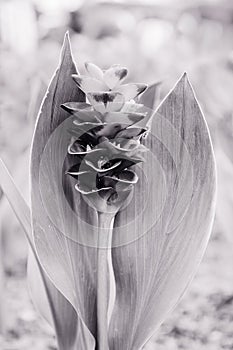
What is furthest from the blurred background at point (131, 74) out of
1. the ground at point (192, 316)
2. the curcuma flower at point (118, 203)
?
the curcuma flower at point (118, 203)

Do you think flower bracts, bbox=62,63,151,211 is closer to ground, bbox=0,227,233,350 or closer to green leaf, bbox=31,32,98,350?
green leaf, bbox=31,32,98,350

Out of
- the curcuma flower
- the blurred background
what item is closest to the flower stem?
the curcuma flower

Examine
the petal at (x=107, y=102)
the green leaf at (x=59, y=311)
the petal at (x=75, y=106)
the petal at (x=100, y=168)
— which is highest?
the petal at (x=107, y=102)

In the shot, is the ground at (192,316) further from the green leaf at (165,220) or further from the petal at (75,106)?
the petal at (75,106)

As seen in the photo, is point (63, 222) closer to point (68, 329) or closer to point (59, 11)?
point (68, 329)

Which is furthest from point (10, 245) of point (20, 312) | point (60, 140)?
point (60, 140)

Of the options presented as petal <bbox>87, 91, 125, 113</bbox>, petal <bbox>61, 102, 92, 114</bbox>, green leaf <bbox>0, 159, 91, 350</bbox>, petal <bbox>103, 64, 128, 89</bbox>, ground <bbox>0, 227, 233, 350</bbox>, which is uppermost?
petal <bbox>103, 64, 128, 89</bbox>
